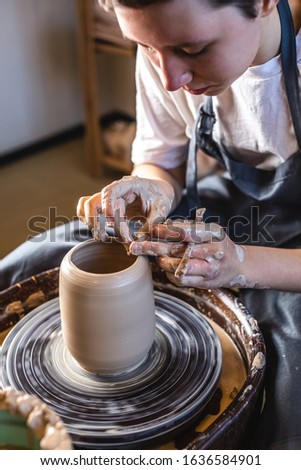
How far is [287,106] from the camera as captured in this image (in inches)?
55.4

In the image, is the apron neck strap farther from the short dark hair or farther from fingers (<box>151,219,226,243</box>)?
fingers (<box>151,219,226,243</box>)

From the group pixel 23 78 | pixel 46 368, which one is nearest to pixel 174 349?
Answer: pixel 46 368

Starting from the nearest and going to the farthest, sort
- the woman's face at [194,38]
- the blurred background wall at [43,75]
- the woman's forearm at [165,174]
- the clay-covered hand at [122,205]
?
the woman's face at [194,38]
the clay-covered hand at [122,205]
the woman's forearm at [165,174]
the blurred background wall at [43,75]

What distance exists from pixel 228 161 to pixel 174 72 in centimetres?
46

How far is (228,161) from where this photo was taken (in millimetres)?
1540

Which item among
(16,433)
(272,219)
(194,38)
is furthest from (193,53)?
(16,433)

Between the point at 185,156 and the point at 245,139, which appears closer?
the point at 245,139

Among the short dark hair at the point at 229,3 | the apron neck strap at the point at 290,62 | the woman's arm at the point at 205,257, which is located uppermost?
the short dark hair at the point at 229,3

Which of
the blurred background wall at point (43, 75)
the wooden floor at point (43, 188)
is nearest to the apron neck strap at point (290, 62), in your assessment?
the wooden floor at point (43, 188)

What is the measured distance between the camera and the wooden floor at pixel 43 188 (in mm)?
2930

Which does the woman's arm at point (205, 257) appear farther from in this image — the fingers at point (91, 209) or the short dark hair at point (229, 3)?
the short dark hair at point (229, 3)

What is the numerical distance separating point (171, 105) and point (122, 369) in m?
0.75

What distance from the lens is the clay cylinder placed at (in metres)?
1.13

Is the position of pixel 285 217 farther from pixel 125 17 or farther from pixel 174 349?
pixel 125 17
